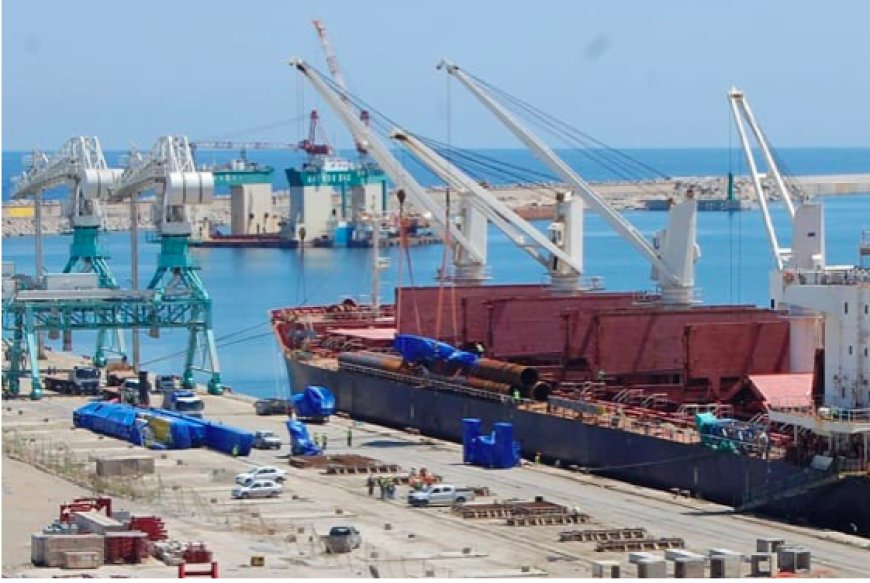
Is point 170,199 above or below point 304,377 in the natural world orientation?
above

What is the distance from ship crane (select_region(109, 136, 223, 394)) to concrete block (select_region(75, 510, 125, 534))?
24927 millimetres

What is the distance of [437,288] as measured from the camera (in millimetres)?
63062

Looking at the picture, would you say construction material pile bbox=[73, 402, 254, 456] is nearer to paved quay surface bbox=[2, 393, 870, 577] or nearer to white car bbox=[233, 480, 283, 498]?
paved quay surface bbox=[2, 393, 870, 577]

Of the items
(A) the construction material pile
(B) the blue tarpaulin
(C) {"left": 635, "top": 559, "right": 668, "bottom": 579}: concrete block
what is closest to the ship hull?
(B) the blue tarpaulin

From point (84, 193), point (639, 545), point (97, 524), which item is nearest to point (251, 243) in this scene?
point (84, 193)

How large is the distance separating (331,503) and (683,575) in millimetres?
9976

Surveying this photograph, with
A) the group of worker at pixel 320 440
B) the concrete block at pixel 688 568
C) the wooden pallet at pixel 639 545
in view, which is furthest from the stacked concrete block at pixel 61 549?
the group of worker at pixel 320 440

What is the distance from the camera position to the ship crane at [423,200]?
63.5 m

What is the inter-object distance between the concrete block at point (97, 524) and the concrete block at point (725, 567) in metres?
8.18

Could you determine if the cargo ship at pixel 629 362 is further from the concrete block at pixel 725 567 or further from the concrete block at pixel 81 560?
the concrete block at pixel 81 560

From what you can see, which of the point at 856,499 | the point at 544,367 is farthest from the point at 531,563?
the point at 544,367

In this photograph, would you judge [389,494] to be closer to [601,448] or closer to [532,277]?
[601,448]

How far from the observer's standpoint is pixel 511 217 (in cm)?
5931

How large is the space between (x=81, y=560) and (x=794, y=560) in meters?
9.54
